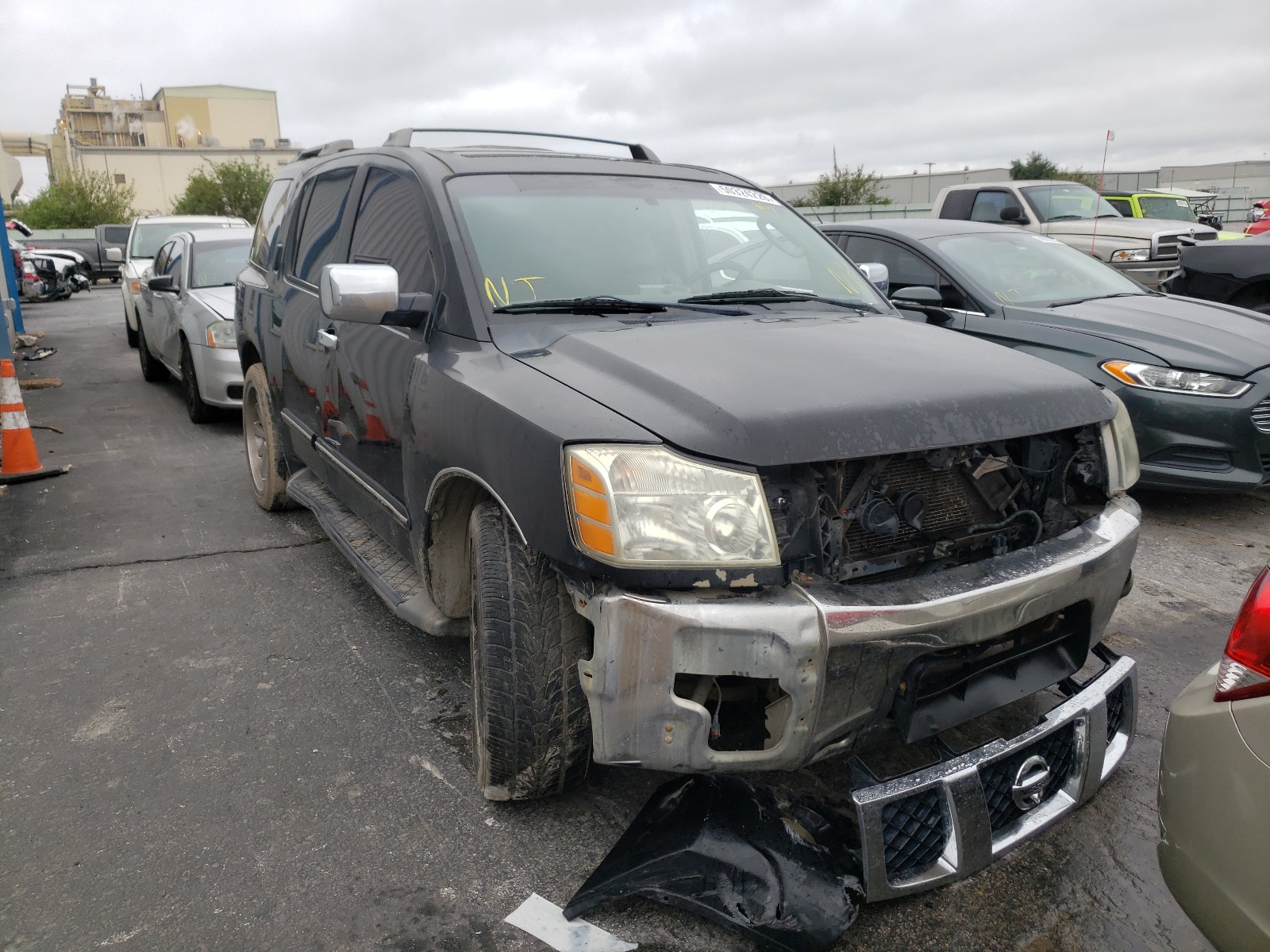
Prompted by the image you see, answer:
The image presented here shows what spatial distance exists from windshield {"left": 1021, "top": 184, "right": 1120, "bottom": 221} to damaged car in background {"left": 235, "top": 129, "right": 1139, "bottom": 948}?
8530mm

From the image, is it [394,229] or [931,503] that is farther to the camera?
[394,229]

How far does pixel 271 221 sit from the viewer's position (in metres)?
4.99

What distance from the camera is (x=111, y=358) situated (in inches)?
469

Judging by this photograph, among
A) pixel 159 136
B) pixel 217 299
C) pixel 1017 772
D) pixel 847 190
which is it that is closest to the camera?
pixel 1017 772

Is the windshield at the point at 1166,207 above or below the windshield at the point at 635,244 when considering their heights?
above

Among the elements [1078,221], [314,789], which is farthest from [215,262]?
[1078,221]

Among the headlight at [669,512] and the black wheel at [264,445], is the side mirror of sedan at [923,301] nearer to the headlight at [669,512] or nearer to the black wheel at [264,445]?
the headlight at [669,512]

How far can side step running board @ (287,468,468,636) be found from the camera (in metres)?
3.00

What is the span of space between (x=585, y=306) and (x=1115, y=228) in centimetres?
983

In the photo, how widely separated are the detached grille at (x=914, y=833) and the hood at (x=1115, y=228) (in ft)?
31.7

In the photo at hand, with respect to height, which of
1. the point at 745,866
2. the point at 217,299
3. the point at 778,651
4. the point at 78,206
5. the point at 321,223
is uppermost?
the point at 78,206

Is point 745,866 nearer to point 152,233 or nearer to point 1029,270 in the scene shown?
point 1029,270

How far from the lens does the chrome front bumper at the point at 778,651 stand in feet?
6.30

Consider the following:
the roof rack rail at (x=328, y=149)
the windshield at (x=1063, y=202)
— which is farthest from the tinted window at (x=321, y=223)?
the windshield at (x=1063, y=202)
